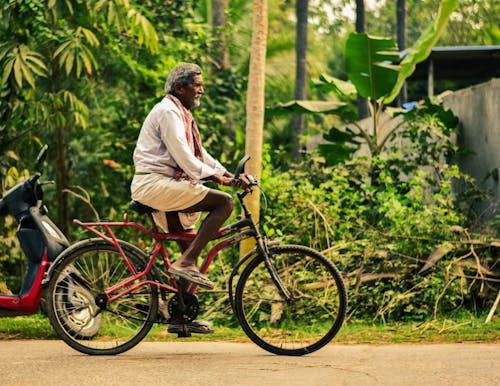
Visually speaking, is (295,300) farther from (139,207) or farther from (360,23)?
(360,23)

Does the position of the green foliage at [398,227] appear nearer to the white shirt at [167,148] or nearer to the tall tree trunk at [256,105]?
the tall tree trunk at [256,105]

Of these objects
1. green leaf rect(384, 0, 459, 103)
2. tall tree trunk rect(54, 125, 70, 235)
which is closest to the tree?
tall tree trunk rect(54, 125, 70, 235)

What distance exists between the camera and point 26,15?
989 cm

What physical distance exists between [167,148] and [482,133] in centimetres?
571

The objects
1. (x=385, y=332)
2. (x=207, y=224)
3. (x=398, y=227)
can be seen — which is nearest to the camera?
(x=207, y=224)

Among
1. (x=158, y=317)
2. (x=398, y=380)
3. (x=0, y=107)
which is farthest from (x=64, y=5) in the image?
(x=398, y=380)

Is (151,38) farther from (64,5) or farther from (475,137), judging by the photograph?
(475,137)

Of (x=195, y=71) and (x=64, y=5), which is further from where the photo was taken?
(x=64, y=5)

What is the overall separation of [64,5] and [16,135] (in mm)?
1675

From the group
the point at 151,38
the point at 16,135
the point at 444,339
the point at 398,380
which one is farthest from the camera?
the point at 16,135

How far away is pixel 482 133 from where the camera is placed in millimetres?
10875

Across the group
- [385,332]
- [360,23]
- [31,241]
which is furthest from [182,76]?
[360,23]

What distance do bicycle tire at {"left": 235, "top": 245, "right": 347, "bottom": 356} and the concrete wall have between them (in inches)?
135

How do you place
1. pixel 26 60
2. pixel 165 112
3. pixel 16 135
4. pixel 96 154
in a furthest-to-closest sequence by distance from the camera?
pixel 96 154, pixel 16 135, pixel 26 60, pixel 165 112
